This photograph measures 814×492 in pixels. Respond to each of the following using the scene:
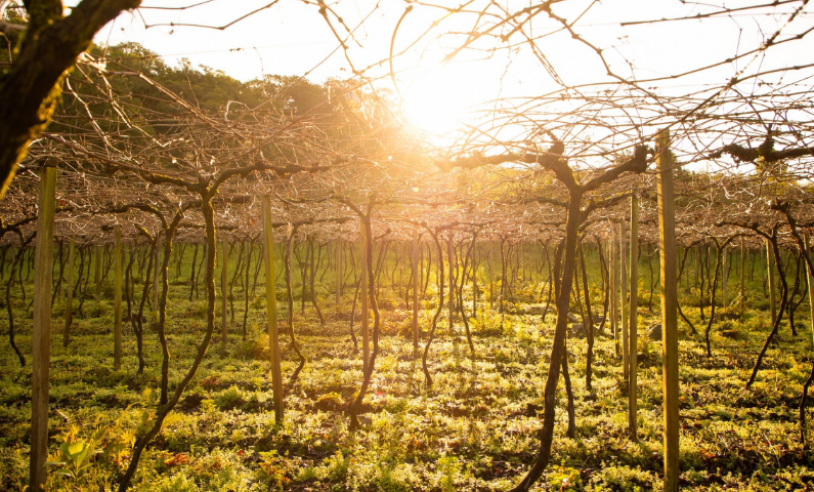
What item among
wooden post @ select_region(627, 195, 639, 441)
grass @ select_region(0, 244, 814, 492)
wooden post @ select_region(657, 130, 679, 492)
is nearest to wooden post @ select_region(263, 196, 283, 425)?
grass @ select_region(0, 244, 814, 492)

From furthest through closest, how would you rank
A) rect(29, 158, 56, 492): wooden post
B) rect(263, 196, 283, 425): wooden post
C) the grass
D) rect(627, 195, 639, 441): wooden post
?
rect(263, 196, 283, 425): wooden post < rect(627, 195, 639, 441): wooden post < the grass < rect(29, 158, 56, 492): wooden post

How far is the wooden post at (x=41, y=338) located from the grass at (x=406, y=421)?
0.75 feet

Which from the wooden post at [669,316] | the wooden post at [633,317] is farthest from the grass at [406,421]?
the wooden post at [669,316]

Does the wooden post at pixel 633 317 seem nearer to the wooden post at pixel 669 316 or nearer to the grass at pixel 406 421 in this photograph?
the grass at pixel 406 421

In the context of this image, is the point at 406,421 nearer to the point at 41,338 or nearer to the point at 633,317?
the point at 633,317

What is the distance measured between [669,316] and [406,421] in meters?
4.11

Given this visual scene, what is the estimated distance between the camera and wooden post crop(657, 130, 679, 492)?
315cm

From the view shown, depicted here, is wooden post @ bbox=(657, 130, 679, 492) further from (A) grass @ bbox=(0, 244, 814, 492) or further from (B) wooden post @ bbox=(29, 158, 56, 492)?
(B) wooden post @ bbox=(29, 158, 56, 492)

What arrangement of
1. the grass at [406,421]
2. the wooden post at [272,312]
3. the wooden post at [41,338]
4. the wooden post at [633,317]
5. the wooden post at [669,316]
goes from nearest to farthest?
the wooden post at [669,316], the wooden post at [41,338], the grass at [406,421], the wooden post at [633,317], the wooden post at [272,312]

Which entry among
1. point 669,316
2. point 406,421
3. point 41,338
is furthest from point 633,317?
point 41,338

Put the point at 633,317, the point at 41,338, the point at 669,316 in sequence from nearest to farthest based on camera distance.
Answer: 1. the point at 669,316
2. the point at 41,338
3. the point at 633,317

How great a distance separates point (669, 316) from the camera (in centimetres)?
316

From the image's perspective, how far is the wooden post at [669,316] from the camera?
3150mm

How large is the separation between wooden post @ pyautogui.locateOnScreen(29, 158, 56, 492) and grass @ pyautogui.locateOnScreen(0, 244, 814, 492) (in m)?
0.23
